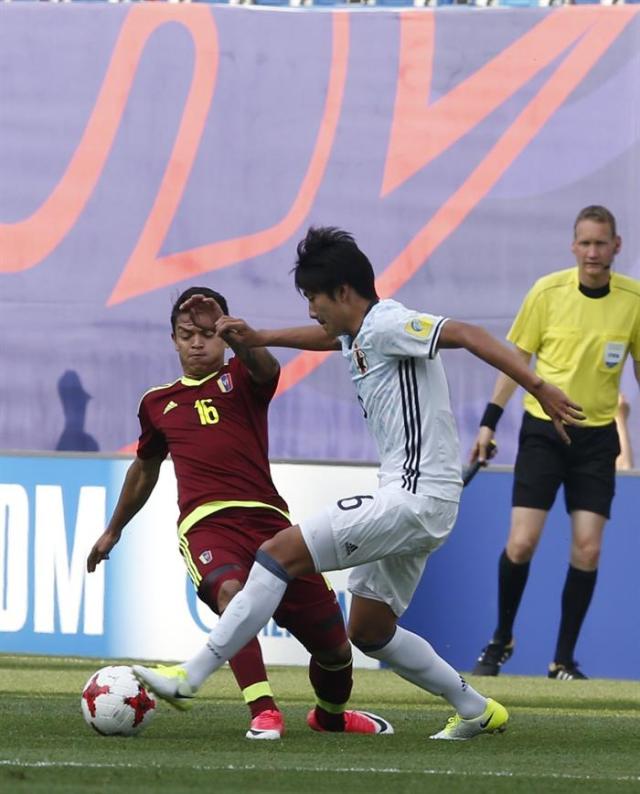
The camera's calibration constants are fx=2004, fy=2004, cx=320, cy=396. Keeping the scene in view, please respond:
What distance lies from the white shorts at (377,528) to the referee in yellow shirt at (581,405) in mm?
3263

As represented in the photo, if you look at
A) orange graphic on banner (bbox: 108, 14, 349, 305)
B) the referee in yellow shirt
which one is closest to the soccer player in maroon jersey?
the referee in yellow shirt

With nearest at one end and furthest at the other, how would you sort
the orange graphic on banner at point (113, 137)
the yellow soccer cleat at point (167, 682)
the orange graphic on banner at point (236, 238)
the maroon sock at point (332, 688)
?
the yellow soccer cleat at point (167, 682)
the maroon sock at point (332, 688)
the orange graphic on banner at point (236, 238)
the orange graphic on banner at point (113, 137)

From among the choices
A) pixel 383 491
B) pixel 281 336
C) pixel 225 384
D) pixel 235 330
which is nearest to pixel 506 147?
pixel 225 384

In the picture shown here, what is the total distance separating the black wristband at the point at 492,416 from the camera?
8849mm

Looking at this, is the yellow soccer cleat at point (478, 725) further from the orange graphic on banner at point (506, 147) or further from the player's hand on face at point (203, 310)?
the orange graphic on banner at point (506, 147)

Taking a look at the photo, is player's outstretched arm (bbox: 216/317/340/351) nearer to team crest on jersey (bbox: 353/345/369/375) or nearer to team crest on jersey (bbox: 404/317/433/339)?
team crest on jersey (bbox: 353/345/369/375)

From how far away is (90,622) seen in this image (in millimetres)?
10250

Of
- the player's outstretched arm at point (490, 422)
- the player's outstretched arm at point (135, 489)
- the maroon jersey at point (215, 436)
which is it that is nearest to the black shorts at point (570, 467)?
the player's outstretched arm at point (490, 422)

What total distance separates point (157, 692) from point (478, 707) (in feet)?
3.48

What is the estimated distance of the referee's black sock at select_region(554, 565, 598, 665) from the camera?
Result: 30.6 ft

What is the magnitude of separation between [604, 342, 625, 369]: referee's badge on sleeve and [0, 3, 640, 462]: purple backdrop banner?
2.08 m

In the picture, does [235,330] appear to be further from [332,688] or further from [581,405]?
[581,405]

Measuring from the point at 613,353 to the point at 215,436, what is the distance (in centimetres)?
310

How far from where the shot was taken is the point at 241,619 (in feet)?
19.2
